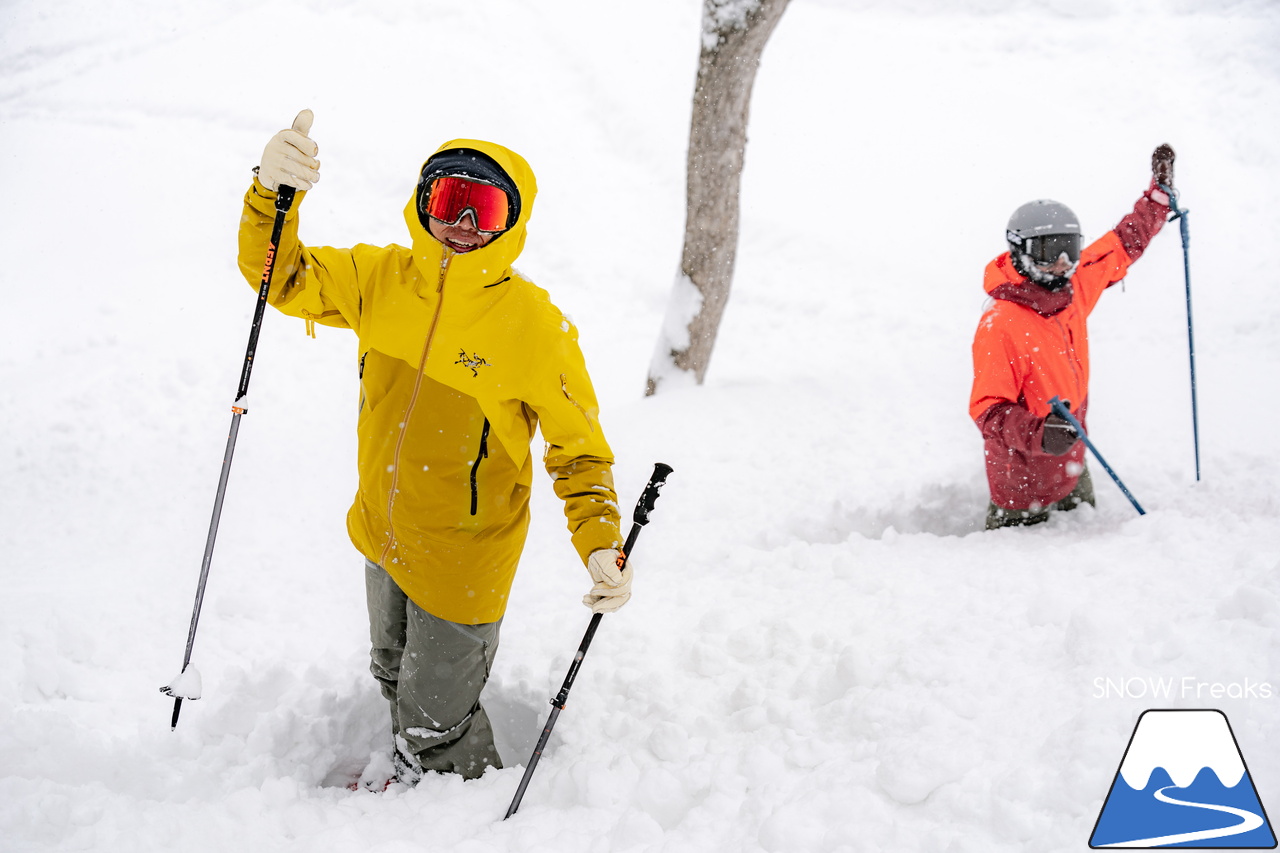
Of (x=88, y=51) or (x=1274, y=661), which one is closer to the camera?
(x=1274, y=661)

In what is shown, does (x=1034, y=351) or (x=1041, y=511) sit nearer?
(x=1034, y=351)

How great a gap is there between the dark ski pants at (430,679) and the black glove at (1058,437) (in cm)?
286

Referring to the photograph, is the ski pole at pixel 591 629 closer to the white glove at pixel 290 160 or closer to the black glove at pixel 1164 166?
→ the white glove at pixel 290 160

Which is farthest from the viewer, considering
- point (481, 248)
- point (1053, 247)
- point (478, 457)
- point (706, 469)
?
point (706, 469)

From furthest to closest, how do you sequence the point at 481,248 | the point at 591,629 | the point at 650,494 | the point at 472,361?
the point at 591,629, the point at 650,494, the point at 472,361, the point at 481,248

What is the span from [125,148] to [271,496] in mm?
9813

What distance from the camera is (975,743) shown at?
2.79 m

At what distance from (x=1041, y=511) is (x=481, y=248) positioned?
381cm

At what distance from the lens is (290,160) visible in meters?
2.51

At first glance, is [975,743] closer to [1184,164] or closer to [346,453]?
[346,453]

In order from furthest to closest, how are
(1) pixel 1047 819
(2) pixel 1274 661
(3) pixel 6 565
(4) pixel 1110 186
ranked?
1. (4) pixel 1110 186
2. (3) pixel 6 565
3. (2) pixel 1274 661
4. (1) pixel 1047 819

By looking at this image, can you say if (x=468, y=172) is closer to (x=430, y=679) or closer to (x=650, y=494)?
(x=650, y=494)

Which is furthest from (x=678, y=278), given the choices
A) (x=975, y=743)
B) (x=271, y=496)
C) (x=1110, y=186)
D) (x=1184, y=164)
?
(x=1184, y=164)

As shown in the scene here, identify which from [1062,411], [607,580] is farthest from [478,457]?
[1062,411]
